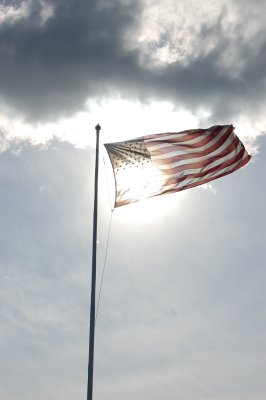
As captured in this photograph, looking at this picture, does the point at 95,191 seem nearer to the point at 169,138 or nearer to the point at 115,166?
the point at 115,166

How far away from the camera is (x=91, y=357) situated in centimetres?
2311

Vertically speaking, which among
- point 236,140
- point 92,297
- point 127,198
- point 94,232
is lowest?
point 92,297

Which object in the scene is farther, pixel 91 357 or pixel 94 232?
pixel 94 232

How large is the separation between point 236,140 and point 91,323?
1183 centimetres

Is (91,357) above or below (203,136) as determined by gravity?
below

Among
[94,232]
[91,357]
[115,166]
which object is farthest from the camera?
[115,166]

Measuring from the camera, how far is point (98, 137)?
2823 cm

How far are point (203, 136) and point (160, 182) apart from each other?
3279 mm

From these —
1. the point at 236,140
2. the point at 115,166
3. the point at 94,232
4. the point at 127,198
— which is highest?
the point at 236,140

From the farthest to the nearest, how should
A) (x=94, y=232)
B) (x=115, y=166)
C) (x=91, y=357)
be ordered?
1. (x=115, y=166)
2. (x=94, y=232)
3. (x=91, y=357)

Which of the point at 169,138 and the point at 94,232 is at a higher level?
the point at 169,138

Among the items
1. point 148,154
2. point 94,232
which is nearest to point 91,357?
point 94,232

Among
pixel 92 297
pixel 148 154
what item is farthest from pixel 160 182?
pixel 92 297

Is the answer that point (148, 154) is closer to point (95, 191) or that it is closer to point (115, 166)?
point (115, 166)
